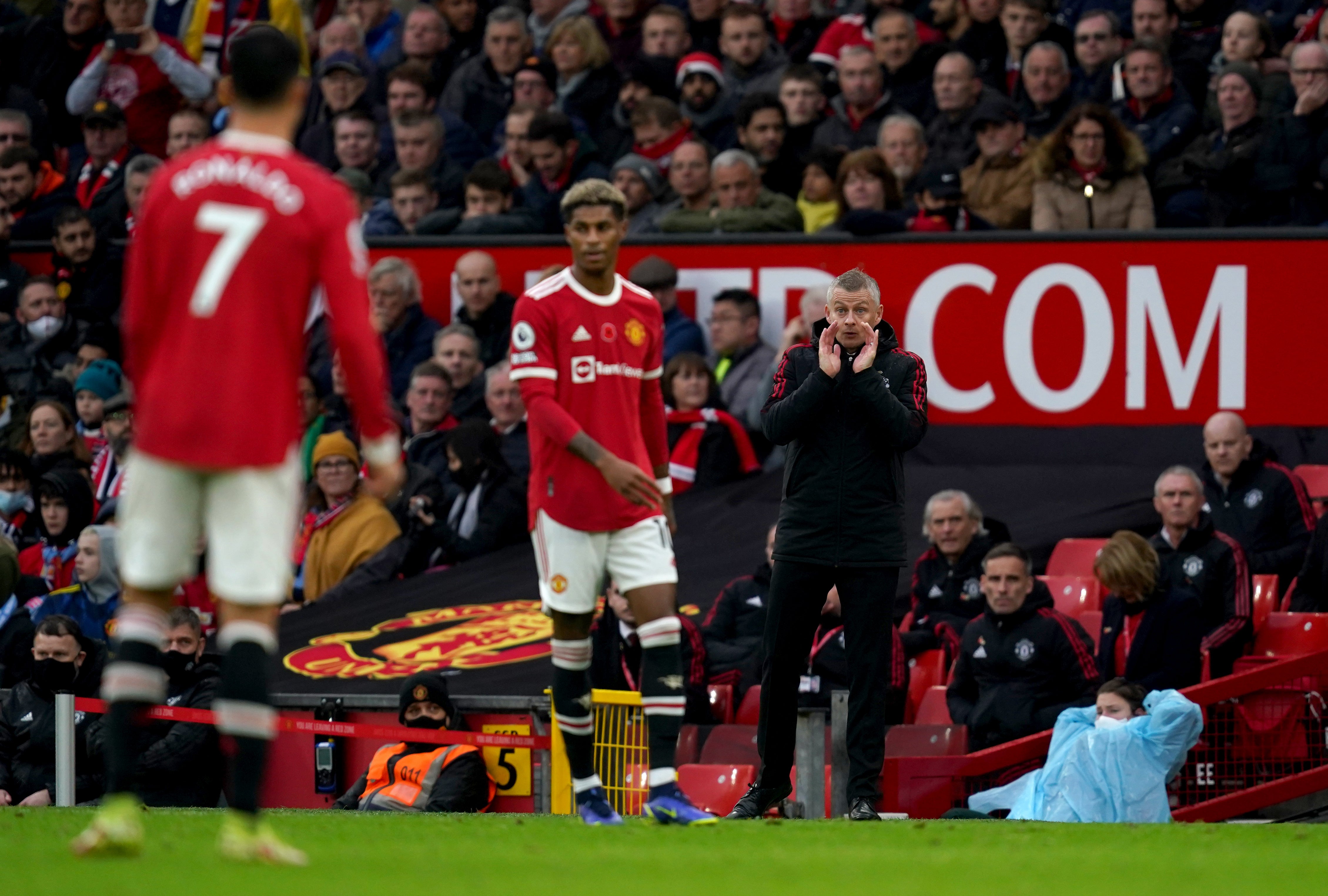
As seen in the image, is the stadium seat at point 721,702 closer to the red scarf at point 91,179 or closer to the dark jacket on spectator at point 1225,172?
the dark jacket on spectator at point 1225,172

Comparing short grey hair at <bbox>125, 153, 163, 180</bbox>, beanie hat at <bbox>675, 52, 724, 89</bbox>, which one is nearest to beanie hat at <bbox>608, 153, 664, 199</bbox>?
beanie hat at <bbox>675, 52, 724, 89</bbox>

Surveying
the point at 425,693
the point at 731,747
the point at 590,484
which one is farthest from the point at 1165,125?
the point at 590,484

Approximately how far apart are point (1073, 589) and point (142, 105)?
918cm

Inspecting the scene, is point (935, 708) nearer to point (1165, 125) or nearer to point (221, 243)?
point (1165, 125)

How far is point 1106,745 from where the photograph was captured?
28.2 feet

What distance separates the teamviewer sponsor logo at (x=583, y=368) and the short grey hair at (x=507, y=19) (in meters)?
9.25

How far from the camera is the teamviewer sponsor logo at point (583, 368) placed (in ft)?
22.7

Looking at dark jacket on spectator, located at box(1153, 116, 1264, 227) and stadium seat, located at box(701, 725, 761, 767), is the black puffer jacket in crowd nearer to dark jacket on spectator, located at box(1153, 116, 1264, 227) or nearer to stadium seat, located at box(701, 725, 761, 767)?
stadium seat, located at box(701, 725, 761, 767)

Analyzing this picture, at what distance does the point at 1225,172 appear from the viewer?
41.2 feet

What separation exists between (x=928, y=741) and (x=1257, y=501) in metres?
2.57

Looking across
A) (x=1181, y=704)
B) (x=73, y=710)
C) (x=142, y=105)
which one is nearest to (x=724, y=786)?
(x=1181, y=704)

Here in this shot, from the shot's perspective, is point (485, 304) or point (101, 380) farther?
point (101, 380)

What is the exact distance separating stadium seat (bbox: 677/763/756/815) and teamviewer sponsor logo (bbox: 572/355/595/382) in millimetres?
2969

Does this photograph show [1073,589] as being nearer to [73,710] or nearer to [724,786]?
[724,786]
